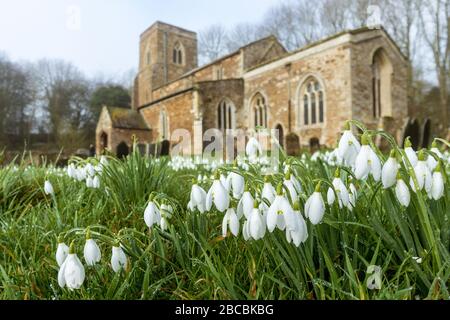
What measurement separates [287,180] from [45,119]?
34175 mm

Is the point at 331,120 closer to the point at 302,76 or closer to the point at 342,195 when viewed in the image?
the point at 302,76

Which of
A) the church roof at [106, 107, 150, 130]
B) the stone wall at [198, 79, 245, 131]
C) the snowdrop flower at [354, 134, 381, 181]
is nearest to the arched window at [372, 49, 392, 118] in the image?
the stone wall at [198, 79, 245, 131]

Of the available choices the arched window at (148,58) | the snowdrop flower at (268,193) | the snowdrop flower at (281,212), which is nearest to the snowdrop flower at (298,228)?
the snowdrop flower at (281,212)

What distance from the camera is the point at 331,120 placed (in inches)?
671

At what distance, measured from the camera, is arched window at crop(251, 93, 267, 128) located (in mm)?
20797

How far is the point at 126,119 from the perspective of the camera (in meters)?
26.0

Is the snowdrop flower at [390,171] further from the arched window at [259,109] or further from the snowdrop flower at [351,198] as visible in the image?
the arched window at [259,109]

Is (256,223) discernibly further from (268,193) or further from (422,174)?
(422,174)

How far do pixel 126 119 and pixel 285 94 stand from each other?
13536 mm

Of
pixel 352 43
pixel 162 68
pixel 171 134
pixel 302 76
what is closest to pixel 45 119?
pixel 162 68

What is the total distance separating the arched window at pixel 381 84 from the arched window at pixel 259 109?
21.3 ft

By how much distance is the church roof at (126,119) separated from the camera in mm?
25031

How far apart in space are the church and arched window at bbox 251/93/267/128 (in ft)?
0.22

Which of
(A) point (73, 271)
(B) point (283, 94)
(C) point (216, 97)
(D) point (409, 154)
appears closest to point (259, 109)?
(B) point (283, 94)
